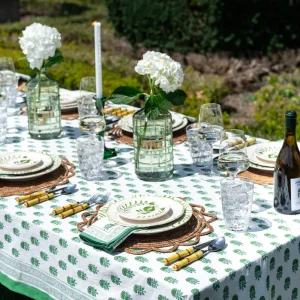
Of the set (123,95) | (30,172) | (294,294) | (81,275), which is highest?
(123,95)

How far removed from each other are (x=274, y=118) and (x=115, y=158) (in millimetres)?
2683

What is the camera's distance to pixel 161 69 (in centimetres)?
277

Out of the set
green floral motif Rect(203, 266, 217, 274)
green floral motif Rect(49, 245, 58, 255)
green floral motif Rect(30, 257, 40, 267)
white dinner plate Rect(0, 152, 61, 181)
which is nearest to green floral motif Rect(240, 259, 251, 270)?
green floral motif Rect(203, 266, 217, 274)

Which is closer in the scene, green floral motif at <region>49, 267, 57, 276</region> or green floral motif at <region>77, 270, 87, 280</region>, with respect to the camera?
green floral motif at <region>77, 270, 87, 280</region>

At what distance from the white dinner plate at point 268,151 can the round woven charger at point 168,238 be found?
0.54m

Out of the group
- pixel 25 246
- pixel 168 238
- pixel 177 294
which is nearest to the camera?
pixel 177 294

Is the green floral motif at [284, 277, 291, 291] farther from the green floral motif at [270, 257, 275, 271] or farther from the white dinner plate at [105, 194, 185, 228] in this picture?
the white dinner plate at [105, 194, 185, 228]

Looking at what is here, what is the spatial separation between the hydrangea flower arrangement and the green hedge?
19.1 ft

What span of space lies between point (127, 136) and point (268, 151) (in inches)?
31.5

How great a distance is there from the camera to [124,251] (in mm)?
2314

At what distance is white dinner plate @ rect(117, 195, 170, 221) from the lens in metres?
2.45

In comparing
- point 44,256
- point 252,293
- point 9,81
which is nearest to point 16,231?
point 44,256

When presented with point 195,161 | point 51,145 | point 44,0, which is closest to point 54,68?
point 51,145

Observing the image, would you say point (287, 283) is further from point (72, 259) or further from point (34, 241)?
point (34, 241)
